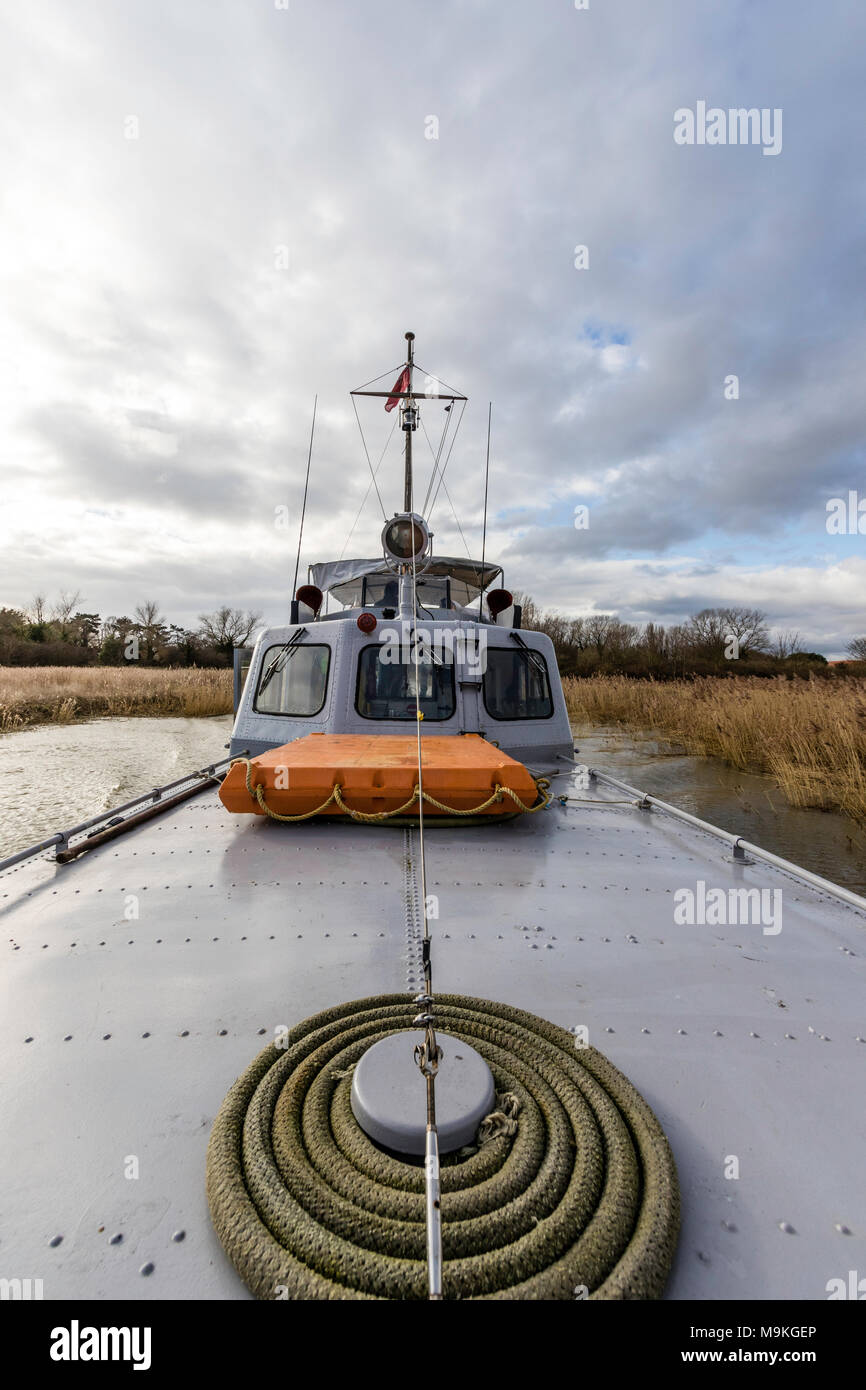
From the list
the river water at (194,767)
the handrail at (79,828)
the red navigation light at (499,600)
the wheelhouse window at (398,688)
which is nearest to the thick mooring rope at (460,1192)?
the handrail at (79,828)

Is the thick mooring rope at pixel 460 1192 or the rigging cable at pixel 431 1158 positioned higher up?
the rigging cable at pixel 431 1158

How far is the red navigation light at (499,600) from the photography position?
5852mm

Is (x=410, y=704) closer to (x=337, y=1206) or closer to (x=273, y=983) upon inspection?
(x=273, y=983)

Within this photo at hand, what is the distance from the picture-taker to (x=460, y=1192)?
1.17m

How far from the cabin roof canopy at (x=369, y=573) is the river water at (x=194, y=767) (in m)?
4.73

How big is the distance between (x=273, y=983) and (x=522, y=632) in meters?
3.88

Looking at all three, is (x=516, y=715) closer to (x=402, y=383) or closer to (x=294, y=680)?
(x=294, y=680)

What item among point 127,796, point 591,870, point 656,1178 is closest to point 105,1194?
point 656,1178

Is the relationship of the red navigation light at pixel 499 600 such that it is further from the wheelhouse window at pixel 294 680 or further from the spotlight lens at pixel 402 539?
the wheelhouse window at pixel 294 680

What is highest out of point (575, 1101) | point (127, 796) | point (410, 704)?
point (410, 704)

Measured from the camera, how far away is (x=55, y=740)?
15180 mm

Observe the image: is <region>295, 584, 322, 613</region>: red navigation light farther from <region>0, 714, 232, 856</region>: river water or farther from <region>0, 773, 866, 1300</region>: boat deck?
<region>0, 714, 232, 856</region>: river water

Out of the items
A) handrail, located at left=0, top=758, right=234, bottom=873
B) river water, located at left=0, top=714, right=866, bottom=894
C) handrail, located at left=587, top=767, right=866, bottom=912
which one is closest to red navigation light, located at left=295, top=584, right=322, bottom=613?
handrail, located at left=0, top=758, right=234, bottom=873

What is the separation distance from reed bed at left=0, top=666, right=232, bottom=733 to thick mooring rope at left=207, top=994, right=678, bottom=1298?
19801mm
